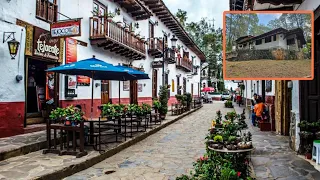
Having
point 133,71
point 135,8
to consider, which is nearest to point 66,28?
point 133,71

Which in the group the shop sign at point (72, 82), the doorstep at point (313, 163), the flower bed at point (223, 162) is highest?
the shop sign at point (72, 82)

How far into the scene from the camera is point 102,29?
11.9 metres

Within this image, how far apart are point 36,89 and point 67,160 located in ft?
15.4

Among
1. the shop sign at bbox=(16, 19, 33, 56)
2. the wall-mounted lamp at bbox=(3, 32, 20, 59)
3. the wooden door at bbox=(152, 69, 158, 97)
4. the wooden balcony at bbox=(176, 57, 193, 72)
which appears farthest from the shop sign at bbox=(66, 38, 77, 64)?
the wooden balcony at bbox=(176, 57, 193, 72)

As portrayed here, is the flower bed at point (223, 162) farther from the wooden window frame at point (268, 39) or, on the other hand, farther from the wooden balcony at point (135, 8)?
the wooden balcony at point (135, 8)

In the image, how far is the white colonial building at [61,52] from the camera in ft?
24.4

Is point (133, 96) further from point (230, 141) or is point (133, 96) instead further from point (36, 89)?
point (230, 141)

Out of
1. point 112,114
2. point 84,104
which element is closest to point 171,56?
point 84,104

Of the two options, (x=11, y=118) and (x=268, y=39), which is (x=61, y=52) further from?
(x=268, y=39)

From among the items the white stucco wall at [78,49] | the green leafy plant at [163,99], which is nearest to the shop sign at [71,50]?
the white stucco wall at [78,49]

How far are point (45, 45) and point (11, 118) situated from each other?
2.49 meters

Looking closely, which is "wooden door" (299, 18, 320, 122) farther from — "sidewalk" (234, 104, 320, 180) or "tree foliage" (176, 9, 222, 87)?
"tree foliage" (176, 9, 222, 87)

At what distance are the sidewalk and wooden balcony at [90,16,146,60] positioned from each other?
724 centimetres

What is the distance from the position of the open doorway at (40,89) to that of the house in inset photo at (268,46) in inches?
318
